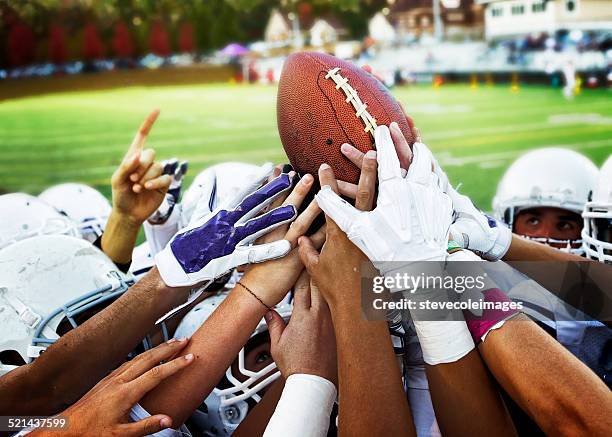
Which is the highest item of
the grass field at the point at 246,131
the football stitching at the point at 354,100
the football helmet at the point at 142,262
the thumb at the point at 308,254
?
the football stitching at the point at 354,100

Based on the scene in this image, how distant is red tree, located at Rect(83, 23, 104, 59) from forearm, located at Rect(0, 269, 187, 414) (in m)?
23.4

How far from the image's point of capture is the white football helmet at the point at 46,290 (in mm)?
1722

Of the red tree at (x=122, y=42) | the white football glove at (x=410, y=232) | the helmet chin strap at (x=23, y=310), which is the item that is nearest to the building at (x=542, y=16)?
the red tree at (x=122, y=42)

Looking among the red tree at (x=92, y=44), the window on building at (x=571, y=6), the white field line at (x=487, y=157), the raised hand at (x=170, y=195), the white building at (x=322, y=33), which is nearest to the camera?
the raised hand at (x=170, y=195)

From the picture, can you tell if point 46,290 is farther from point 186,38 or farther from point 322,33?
point 186,38

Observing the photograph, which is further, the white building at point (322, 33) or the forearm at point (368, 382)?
the white building at point (322, 33)

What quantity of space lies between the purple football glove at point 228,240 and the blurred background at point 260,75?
4926mm

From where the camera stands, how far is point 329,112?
1.68 m

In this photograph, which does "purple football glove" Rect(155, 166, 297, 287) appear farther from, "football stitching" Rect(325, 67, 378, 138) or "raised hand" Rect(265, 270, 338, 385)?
"football stitching" Rect(325, 67, 378, 138)

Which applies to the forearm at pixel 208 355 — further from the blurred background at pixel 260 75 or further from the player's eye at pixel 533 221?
the blurred background at pixel 260 75

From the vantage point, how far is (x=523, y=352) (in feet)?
4.12

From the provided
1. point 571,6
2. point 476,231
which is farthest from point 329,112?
point 571,6

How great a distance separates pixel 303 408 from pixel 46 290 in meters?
0.87

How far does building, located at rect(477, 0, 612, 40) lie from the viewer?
49.3ft
